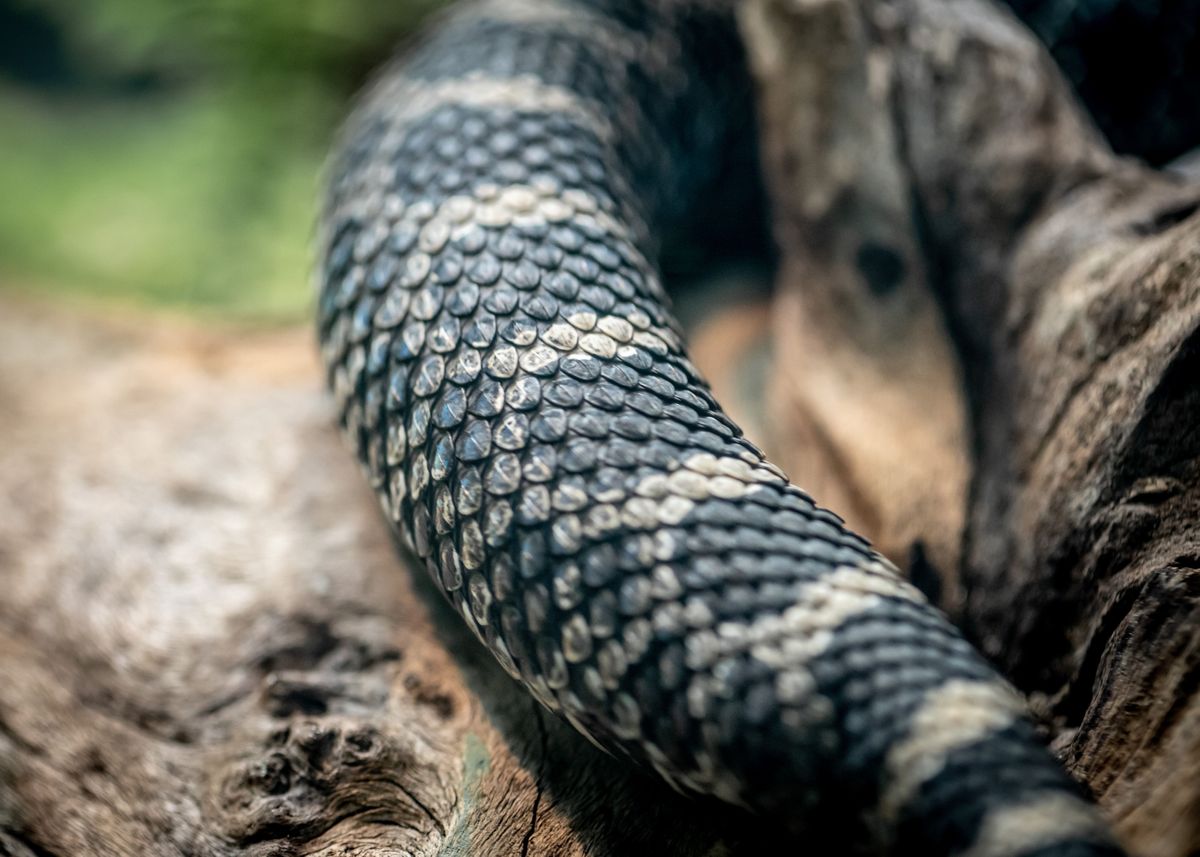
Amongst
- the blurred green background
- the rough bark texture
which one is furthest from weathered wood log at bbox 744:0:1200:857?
the blurred green background

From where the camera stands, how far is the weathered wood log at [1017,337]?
1202 millimetres

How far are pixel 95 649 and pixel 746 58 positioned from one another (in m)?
1.73

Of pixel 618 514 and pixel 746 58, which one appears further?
pixel 746 58

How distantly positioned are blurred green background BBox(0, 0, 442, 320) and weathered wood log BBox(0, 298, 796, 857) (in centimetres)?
73

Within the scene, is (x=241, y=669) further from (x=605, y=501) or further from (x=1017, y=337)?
(x=1017, y=337)

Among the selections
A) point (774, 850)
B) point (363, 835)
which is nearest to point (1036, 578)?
point (774, 850)

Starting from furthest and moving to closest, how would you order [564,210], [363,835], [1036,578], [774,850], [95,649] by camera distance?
[95,649]
[564,210]
[1036,578]
[363,835]
[774,850]

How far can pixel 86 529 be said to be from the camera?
6.19 feet

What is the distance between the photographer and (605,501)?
3.90 ft

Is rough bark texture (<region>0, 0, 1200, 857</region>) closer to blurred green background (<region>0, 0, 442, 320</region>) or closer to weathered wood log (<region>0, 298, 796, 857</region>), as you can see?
weathered wood log (<region>0, 298, 796, 857</region>)

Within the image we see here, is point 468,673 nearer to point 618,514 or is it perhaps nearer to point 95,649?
point 618,514

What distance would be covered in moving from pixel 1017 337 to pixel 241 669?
4.59ft

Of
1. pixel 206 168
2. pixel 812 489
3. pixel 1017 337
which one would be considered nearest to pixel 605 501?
pixel 812 489

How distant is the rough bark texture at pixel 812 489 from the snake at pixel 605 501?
6.8 inches
